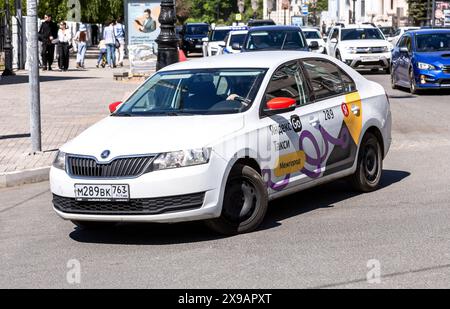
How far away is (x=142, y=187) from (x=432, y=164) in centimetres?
581

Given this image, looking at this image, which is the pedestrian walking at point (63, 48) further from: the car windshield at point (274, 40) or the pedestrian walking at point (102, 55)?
the car windshield at point (274, 40)

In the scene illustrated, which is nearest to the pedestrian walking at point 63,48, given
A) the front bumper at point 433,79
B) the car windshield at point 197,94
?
the front bumper at point 433,79

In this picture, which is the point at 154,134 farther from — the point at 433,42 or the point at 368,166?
the point at 433,42

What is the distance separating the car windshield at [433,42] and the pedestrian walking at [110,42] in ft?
52.3

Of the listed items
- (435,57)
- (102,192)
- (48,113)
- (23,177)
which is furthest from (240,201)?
(435,57)

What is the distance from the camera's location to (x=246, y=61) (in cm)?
1033

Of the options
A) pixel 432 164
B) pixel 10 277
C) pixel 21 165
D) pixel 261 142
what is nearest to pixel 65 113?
pixel 21 165

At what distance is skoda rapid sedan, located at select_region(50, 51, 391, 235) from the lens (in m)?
8.67

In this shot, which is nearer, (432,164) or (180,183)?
(180,183)

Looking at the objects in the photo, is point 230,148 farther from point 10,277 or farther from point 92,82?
point 92,82

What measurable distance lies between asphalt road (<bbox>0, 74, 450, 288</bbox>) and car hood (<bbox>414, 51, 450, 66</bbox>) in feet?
46.1

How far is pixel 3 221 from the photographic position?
34.1 feet

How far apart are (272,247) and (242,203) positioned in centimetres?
75
